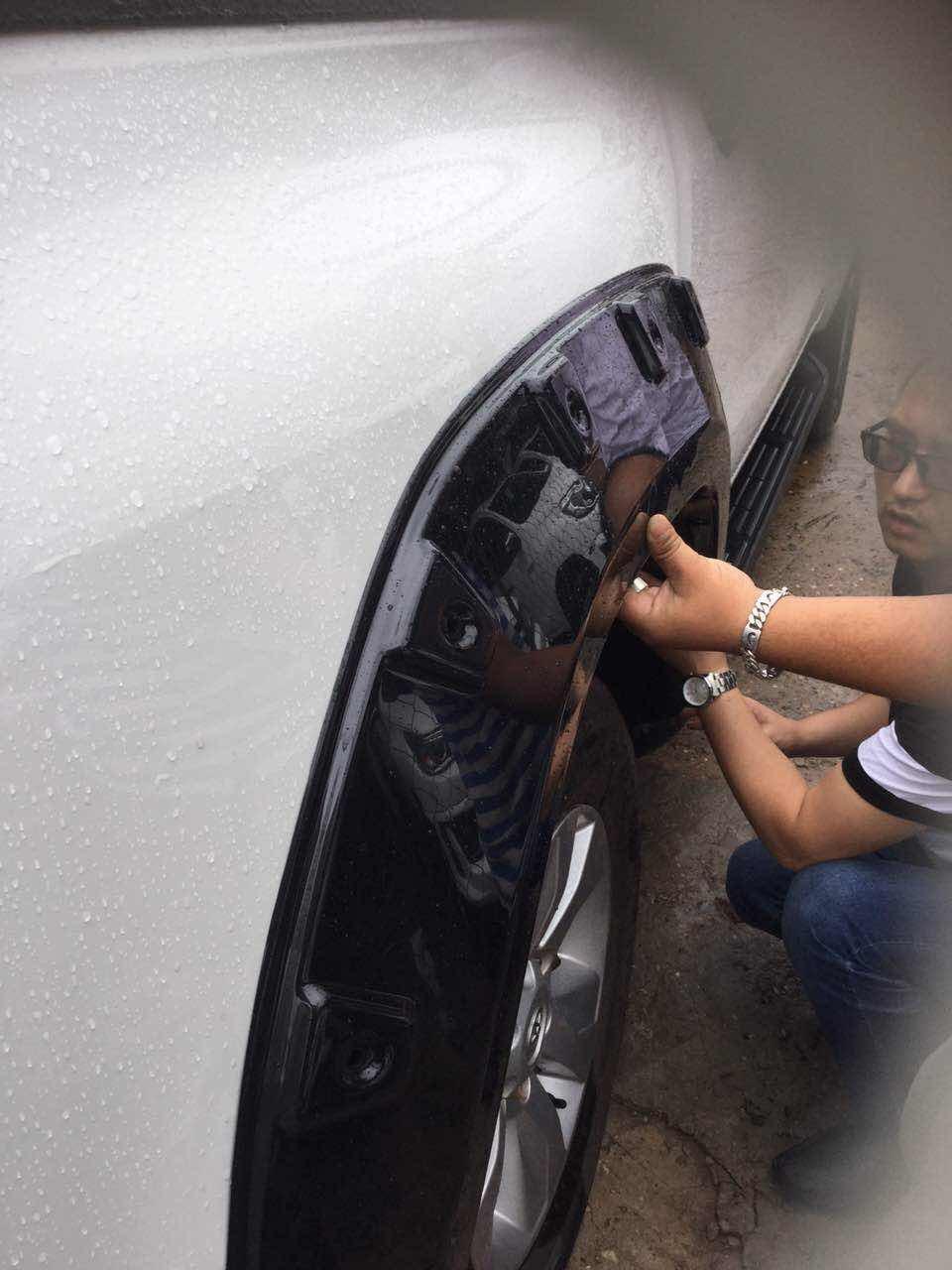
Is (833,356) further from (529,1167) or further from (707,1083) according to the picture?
(529,1167)

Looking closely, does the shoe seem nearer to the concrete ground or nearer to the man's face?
the concrete ground

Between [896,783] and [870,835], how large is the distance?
0.32 ft

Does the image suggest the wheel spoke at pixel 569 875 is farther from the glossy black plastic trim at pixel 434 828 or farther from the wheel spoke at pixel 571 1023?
the glossy black plastic trim at pixel 434 828

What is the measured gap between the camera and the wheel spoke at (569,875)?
1284 millimetres

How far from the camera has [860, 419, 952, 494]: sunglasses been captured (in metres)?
1.25

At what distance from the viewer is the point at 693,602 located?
1223mm

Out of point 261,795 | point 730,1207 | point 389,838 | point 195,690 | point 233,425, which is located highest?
point 233,425

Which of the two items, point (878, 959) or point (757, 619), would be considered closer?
point (757, 619)

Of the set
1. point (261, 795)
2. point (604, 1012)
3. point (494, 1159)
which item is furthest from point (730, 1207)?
point (261, 795)

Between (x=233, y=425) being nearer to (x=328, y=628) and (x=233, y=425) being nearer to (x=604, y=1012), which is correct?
(x=328, y=628)

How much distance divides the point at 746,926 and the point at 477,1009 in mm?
1208

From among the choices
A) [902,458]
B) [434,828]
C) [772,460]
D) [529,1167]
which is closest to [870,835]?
[902,458]

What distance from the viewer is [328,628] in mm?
800

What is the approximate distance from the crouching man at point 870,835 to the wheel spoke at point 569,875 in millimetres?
230
